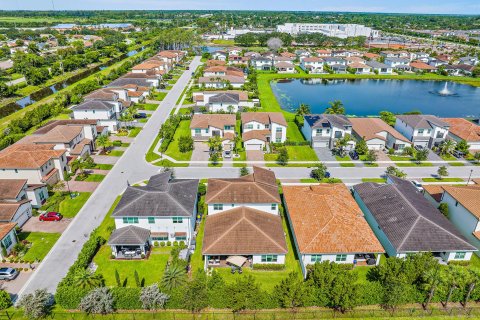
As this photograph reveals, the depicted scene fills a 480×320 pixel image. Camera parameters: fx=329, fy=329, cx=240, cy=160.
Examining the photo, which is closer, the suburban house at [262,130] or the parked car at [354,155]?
the parked car at [354,155]

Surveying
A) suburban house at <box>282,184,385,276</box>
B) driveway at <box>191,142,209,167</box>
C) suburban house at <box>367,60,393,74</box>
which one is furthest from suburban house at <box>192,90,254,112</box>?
suburban house at <box>367,60,393,74</box>

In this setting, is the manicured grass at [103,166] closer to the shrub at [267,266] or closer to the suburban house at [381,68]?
the shrub at [267,266]

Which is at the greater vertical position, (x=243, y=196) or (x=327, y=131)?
(x=327, y=131)

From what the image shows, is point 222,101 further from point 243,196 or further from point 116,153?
point 243,196

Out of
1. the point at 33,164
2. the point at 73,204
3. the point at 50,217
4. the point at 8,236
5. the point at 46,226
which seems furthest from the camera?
the point at 33,164

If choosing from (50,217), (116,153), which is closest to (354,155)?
(116,153)

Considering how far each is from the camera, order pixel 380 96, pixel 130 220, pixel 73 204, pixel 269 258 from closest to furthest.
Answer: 1. pixel 269 258
2. pixel 130 220
3. pixel 73 204
4. pixel 380 96

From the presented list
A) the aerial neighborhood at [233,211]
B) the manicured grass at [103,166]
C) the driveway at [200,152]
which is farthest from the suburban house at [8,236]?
the driveway at [200,152]
